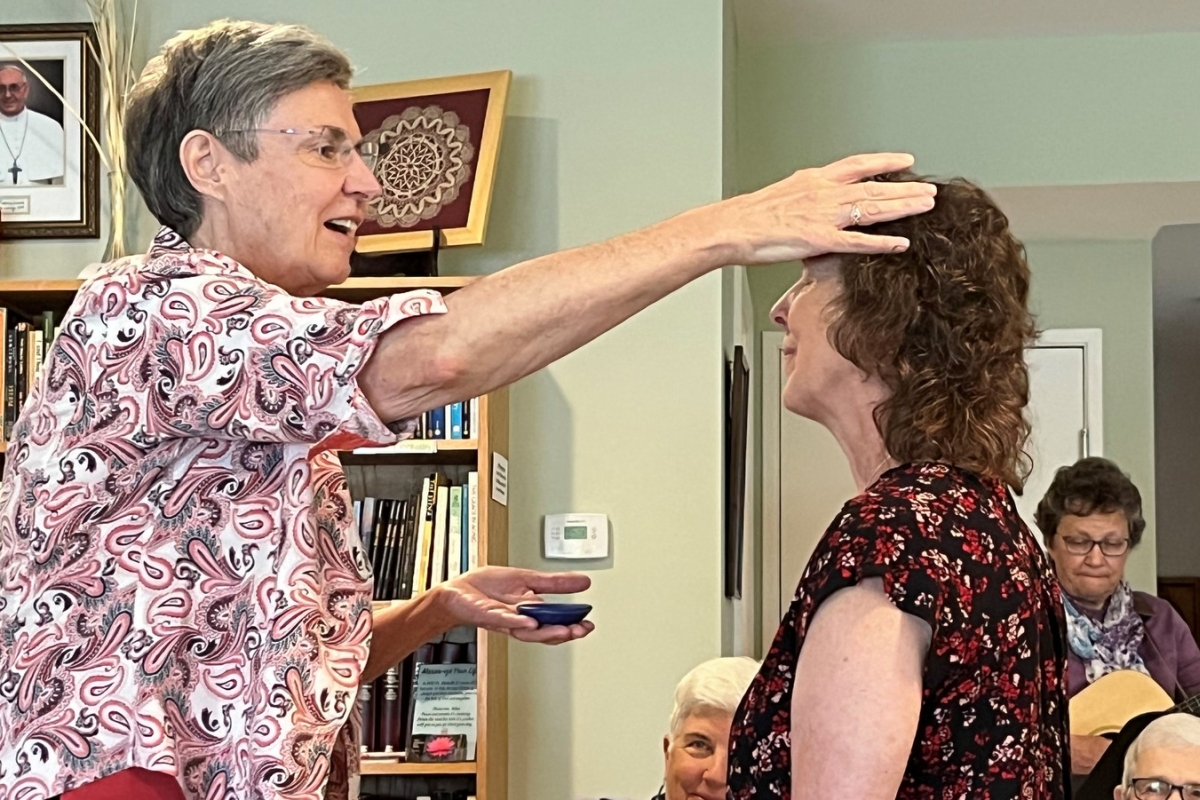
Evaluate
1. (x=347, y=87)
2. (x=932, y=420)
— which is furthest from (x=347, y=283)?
(x=932, y=420)

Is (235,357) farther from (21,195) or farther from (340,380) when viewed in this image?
(21,195)

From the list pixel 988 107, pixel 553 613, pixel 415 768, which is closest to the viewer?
pixel 553 613

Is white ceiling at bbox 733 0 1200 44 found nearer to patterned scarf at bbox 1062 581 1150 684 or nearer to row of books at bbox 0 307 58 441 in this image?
patterned scarf at bbox 1062 581 1150 684

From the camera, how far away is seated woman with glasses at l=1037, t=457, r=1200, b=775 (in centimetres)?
373

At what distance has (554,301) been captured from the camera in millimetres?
1255

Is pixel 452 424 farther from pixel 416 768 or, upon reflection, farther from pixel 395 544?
pixel 416 768

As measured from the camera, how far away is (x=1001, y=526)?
1.41 meters

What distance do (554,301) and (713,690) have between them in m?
1.52

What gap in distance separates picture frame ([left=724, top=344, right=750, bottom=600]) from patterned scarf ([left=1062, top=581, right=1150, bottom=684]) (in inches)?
31.9

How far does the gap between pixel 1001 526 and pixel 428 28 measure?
2.85m

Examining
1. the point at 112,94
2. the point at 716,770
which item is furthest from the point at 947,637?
the point at 112,94

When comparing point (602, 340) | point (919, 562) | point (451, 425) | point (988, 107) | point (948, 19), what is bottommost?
point (919, 562)

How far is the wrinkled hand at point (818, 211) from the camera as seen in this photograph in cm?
131

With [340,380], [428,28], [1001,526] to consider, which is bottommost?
[1001,526]
